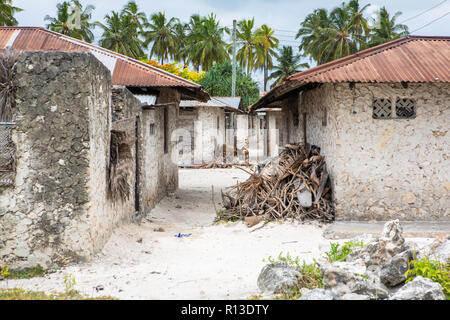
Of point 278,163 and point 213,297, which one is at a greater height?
point 278,163

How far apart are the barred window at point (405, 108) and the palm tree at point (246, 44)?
32048 millimetres

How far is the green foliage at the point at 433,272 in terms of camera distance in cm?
390

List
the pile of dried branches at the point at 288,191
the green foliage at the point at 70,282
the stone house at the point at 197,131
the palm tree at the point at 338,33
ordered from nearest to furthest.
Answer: the green foliage at the point at 70,282, the pile of dried branches at the point at 288,191, the stone house at the point at 197,131, the palm tree at the point at 338,33

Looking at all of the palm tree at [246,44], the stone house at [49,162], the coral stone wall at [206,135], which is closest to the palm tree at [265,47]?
the palm tree at [246,44]

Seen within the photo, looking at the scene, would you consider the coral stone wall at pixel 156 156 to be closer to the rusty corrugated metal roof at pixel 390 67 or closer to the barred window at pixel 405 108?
the rusty corrugated metal roof at pixel 390 67

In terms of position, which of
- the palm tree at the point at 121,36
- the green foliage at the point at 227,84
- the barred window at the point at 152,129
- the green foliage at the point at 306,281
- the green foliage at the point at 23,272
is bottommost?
the green foliage at the point at 23,272

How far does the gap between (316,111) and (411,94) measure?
2058 millimetres

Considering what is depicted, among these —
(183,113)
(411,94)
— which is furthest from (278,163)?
(183,113)

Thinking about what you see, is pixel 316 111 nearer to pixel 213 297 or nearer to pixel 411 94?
pixel 411 94

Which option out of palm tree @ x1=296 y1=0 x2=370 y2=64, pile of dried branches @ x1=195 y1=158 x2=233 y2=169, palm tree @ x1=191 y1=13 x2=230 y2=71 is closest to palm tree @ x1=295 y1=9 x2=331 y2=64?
palm tree @ x1=296 y1=0 x2=370 y2=64

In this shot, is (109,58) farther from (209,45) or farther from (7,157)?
(209,45)

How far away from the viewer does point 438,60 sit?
28.4 feet

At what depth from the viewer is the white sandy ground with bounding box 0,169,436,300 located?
4.73 metres

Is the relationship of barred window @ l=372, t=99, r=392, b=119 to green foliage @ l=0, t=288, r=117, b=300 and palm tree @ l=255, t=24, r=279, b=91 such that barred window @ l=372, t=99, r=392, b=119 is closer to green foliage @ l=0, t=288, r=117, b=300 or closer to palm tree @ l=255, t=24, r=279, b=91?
green foliage @ l=0, t=288, r=117, b=300
